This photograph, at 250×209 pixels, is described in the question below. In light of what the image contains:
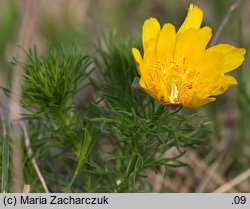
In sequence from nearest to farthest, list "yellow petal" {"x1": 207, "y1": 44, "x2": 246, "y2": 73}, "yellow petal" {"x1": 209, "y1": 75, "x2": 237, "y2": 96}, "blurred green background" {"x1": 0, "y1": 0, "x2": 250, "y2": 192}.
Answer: "yellow petal" {"x1": 209, "y1": 75, "x2": 237, "y2": 96} → "yellow petal" {"x1": 207, "y1": 44, "x2": 246, "y2": 73} → "blurred green background" {"x1": 0, "y1": 0, "x2": 250, "y2": 192}

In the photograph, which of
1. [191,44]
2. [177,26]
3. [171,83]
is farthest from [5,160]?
[177,26]

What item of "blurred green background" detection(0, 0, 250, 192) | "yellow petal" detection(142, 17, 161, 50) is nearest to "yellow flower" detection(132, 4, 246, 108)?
"yellow petal" detection(142, 17, 161, 50)

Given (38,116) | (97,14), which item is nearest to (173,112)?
(38,116)

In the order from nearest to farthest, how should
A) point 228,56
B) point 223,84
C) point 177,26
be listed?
point 223,84 → point 228,56 → point 177,26

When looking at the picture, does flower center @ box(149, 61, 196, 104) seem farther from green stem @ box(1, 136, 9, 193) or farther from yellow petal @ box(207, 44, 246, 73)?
green stem @ box(1, 136, 9, 193)

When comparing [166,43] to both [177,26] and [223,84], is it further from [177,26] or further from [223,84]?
[177,26]
